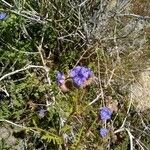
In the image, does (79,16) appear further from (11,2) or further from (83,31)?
(11,2)

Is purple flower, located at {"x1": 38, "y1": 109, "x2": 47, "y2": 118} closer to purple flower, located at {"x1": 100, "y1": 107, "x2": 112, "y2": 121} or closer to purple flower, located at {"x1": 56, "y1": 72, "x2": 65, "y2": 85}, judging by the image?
purple flower, located at {"x1": 56, "y1": 72, "x2": 65, "y2": 85}

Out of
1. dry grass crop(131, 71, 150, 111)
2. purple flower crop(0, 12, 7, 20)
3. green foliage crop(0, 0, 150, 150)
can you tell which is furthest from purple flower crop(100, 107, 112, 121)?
purple flower crop(0, 12, 7, 20)

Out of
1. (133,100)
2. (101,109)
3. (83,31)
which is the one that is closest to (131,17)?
(83,31)

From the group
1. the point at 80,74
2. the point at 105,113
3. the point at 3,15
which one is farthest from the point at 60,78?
the point at 3,15

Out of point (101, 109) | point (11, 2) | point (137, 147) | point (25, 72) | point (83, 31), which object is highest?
point (11, 2)

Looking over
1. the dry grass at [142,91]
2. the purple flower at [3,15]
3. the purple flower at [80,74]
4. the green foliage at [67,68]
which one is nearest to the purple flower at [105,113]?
the green foliage at [67,68]

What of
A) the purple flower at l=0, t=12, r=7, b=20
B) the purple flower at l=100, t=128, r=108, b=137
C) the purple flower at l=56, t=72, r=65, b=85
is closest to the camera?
the purple flower at l=100, t=128, r=108, b=137

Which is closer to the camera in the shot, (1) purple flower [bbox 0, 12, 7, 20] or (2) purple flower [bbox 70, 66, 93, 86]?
(2) purple flower [bbox 70, 66, 93, 86]

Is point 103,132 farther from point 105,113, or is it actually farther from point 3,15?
point 3,15
